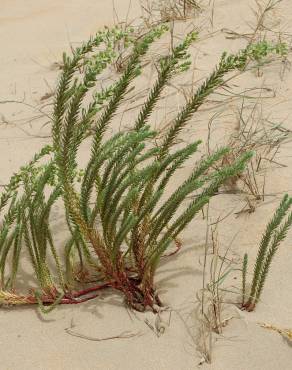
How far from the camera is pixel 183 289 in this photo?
1.77 metres

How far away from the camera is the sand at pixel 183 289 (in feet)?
5.24

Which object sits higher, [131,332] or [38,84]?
[38,84]

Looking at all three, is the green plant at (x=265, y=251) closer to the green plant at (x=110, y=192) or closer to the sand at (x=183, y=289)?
the sand at (x=183, y=289)

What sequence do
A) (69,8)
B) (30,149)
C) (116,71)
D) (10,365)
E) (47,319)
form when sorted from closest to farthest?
(10,365)
(47,319)
(30,149)
(116,71)
(69,8)

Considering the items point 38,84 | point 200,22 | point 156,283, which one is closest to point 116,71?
point 38,84

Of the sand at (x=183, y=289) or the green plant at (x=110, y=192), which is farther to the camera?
the sand at (x=183, y=289)

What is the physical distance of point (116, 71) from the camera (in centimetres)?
305

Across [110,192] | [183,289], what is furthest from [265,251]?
[110,192]

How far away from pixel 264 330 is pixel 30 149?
1390mm

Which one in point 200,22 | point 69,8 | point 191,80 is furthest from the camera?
point 69,8

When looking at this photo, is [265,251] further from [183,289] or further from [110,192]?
[110,192]

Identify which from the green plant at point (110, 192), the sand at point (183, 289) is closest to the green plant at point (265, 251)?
→ the sand at point (183, 289)

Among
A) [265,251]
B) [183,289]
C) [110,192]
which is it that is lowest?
[183,289]

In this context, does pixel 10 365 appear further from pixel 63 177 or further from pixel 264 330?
pixel 264 330
